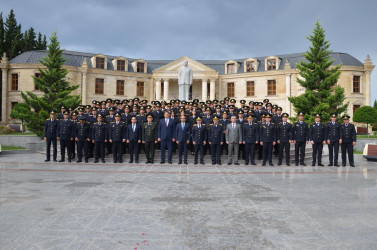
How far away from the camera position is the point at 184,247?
3.54 metres

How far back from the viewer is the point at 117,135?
12.2 meters

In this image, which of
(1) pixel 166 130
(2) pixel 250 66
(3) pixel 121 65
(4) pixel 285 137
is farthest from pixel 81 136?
(2) pixel 250 66

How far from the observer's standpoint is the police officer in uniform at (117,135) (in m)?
12.2

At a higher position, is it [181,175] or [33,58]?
[33,58]

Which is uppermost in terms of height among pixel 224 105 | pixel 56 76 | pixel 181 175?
pixel 56 76

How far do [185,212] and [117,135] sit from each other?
790 centimetres

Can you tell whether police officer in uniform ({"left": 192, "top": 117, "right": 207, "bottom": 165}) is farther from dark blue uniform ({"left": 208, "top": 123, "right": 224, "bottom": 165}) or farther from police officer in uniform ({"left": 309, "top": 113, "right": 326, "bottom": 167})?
Result: police officer in uniform ({"left": 309, "top": 113, "right": 326, "bottom": 167})

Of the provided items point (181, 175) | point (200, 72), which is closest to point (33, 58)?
point (200, 72)

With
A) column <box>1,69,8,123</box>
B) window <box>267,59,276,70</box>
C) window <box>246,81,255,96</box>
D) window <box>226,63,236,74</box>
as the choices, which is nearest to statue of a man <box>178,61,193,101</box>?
window <box>246,81,255,96</box>

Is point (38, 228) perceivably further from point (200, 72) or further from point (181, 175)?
point (200, 72)

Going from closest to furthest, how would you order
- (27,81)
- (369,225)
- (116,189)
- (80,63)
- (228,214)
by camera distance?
1. (369,225)
2. (228,214)
3. (116,189)
4. (27,81)
5. (80,63)

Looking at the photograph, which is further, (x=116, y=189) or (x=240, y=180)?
(x=240, y=180)

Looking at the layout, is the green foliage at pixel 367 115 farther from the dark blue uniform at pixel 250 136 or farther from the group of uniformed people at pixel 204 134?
the dark blue uniform at pixel 250 136

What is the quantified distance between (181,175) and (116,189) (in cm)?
270
